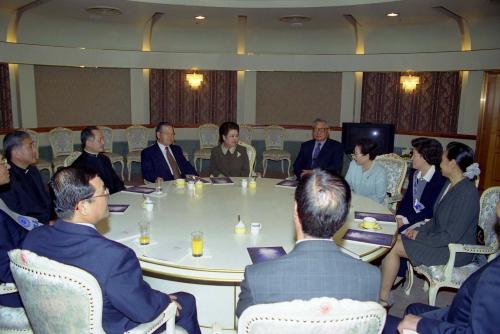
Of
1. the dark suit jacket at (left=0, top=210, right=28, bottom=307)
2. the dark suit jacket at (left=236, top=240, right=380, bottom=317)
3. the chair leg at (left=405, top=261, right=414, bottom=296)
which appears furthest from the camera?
the chair leg at (left=405, top=261, right=414, bottom=296)

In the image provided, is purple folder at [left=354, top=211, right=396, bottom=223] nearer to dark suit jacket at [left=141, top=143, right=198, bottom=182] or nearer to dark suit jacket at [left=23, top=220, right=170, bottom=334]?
dark suit jacket at [left=23, top=220, right=170, bottom=334]

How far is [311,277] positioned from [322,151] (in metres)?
4.44

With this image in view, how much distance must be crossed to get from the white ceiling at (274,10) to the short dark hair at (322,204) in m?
5.80

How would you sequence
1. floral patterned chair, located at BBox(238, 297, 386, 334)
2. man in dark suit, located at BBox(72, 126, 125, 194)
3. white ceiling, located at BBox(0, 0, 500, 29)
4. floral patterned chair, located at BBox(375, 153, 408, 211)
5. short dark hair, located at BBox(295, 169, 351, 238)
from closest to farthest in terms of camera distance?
1. floral patterned chair, located at BBox(238, 297, 386, 334)
2. short dark hair, located at BBox(295, 169, 351, 238)
3. man in dark suit, located at BBox(72, 126, 125, 194)
4. floral patterned chair, located at BBox(375, 153, 408, 211)
5. white ceiling, located at BBox(0, 0, 500, 29)

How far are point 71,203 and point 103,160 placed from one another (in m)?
2.79

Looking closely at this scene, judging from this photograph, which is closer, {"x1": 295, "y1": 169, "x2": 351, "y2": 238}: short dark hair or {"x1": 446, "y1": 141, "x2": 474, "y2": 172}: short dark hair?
{"x1": 295, "y1": 169, "x2": 351, "y2": 238}: short dark hair

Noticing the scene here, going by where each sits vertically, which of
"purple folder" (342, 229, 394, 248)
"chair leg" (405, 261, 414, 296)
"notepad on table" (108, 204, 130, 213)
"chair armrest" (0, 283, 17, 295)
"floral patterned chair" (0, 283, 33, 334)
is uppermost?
"notepad on table" (108, 204, 130, 213)

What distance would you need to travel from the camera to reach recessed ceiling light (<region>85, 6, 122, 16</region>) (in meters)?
7.65

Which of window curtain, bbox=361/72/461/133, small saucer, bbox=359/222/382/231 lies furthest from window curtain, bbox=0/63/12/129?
small saucer, bbox=359/222/382/231

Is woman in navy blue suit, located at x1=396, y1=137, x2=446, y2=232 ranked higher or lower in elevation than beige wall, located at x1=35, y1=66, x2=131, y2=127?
lower

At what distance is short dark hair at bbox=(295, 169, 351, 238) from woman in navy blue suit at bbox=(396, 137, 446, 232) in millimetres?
2572

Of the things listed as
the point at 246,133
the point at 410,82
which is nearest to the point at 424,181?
the point at 246,133

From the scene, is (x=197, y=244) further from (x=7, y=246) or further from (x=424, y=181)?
(x=424, y=181)

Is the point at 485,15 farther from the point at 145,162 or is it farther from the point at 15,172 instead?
the point at 15,172
